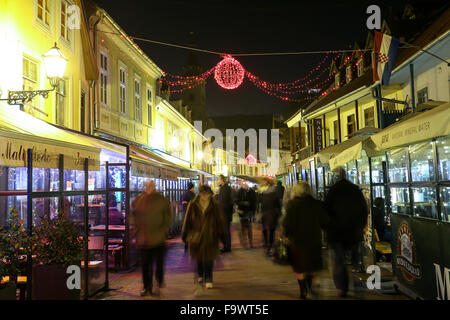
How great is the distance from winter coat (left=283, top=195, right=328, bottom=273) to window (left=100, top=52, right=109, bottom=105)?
12.3 meters

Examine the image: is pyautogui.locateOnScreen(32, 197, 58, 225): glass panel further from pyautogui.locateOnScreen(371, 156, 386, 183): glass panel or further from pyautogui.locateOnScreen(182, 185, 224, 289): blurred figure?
pyautogui.locateOnScreen(371, 156, 386, 183): glass panel

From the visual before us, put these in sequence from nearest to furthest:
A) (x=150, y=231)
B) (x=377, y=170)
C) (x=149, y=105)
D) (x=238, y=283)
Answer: (x=150, y=231)
(x=238, y=283)
(x=377, y=170)
(x=149, y=105)

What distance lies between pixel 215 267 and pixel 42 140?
18.3ft

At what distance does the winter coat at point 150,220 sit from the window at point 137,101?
14.2 metres

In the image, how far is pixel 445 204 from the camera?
584 centimetres

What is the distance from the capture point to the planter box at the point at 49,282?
602cm

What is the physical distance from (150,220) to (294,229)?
8.08 ft

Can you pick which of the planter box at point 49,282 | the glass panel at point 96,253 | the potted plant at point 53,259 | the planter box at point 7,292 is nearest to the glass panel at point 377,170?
the glass panel at point 96,253

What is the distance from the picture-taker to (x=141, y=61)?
21.7 metres

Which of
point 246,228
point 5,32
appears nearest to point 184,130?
point 246,228

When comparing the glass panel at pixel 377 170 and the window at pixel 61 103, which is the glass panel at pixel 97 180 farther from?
the glass panel at pixel 377 170

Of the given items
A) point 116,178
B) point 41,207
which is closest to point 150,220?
point 41,207

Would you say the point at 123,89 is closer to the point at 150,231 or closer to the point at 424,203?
the point at 150,231
